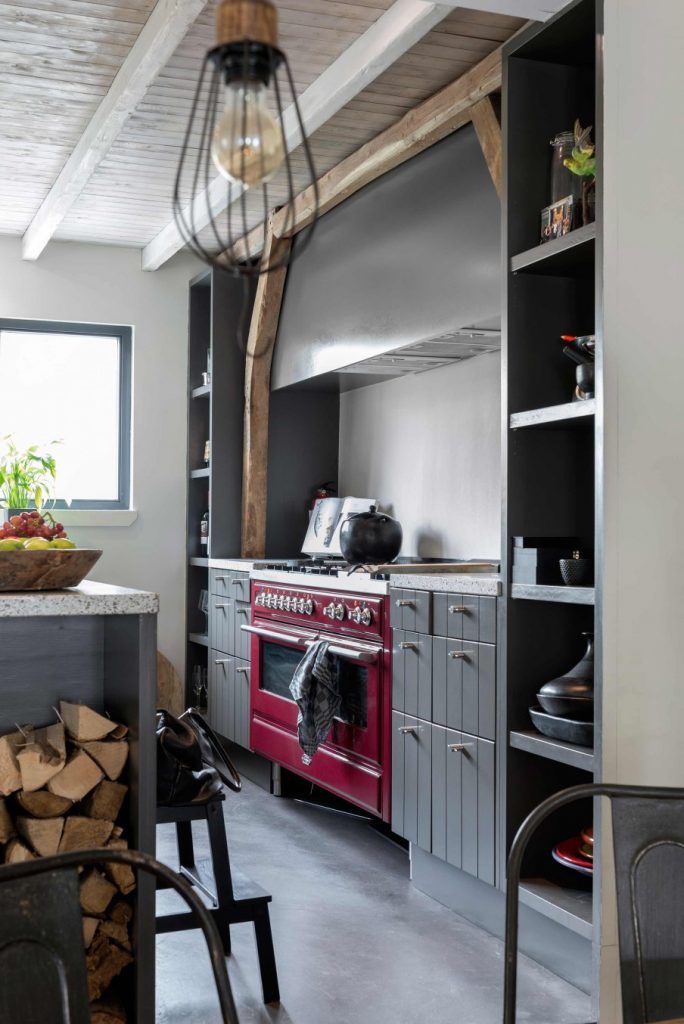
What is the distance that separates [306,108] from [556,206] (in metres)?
1.23

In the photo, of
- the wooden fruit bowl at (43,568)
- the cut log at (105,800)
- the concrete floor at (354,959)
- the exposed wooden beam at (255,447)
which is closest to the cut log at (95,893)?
the cut log at (105,800)

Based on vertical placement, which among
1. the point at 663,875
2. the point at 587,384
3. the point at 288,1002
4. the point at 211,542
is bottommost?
the point at 288,1002

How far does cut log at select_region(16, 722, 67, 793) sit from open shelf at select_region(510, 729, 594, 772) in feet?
4.05

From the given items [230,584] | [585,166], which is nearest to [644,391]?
[585,166]

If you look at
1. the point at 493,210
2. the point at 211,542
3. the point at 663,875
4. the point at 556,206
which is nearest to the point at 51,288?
the point at 211,542

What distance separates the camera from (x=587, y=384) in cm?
275

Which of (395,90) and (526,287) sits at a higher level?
(395,90)

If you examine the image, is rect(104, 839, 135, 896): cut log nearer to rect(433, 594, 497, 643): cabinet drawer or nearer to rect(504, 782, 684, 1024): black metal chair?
rect(504, 782, 684, 1024): black metal chair

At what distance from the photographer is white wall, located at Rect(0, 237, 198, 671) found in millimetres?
5867

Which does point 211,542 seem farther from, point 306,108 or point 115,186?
point 306,108

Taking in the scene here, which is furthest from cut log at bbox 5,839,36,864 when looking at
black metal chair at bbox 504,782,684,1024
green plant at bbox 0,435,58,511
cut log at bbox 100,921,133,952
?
green plant at bbox 0,435,58,511

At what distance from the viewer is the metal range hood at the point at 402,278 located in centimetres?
352

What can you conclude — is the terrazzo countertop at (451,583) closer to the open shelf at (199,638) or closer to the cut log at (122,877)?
the cut log at (122,877)

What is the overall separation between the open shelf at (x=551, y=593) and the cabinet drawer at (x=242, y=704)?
2235 mm
